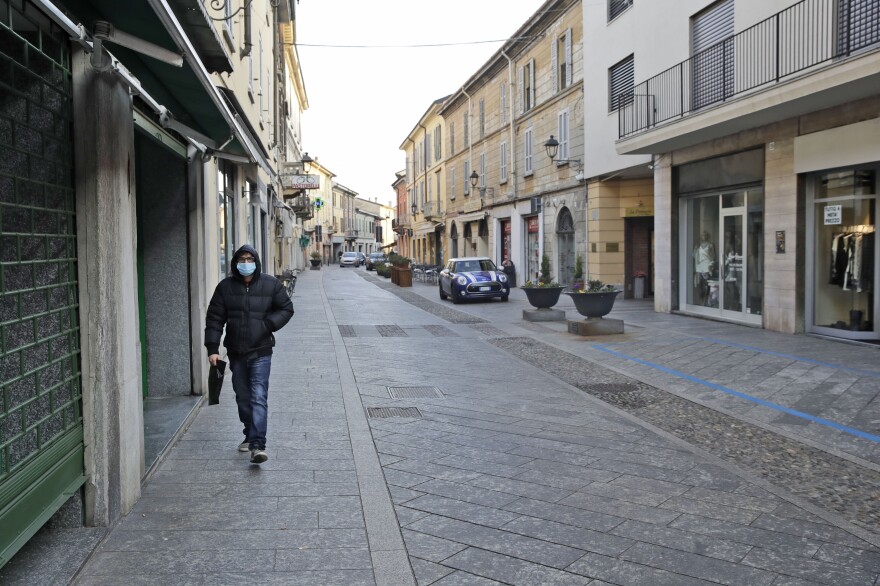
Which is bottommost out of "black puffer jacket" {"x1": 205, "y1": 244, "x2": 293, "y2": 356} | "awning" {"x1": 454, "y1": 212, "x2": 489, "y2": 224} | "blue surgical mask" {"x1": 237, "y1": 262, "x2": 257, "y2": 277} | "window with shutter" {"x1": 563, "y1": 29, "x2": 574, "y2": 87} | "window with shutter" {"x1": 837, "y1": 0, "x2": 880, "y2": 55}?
"black puffer jacket" {"x1": 205, "y1": 244, "x2": 293, "y2": 356}

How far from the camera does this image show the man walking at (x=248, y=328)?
18.2 ft

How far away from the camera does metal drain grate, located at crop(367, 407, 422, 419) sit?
23.5ft

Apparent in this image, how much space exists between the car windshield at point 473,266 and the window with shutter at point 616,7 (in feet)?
25.6

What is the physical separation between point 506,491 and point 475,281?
57.9 feet

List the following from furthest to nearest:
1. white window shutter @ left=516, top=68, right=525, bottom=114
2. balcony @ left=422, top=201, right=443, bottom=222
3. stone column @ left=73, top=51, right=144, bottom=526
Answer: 1. balcony @ left=422, top=201, right=443, bottom=222
2. white window shutter @ left=516, top=68, right=525, bottom=114
3. stone column @ left=73, top=51, right=144, bottom=526

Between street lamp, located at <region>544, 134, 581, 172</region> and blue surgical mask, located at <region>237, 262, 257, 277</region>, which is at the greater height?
street lamp, located at <region>544, 134, 581, 172</region>

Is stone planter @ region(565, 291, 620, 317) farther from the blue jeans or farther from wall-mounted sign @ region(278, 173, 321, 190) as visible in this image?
wall-mounted sign @ region(278, 173, 321, 190)

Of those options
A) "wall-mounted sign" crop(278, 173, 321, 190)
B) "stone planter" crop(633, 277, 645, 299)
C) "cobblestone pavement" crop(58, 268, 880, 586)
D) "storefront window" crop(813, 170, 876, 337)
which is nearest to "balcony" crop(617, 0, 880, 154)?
"storefront window" crop(813, 170, 876, 337)

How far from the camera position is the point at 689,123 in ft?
46.2

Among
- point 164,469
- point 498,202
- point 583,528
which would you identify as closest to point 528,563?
point 583,528

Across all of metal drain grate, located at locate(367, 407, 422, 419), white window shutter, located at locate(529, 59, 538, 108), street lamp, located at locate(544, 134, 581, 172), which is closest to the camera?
metal drain grate, located at locate(367, 407, 422, 419)

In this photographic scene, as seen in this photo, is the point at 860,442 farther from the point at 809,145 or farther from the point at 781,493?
the point at 809,145

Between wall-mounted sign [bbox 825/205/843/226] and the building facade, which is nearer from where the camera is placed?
the building facade

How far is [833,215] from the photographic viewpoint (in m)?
12.4
